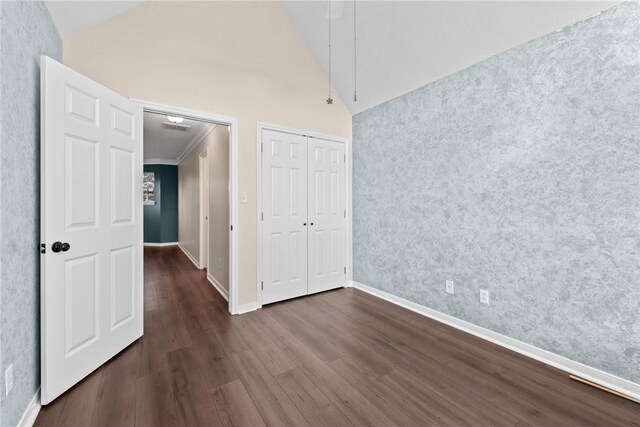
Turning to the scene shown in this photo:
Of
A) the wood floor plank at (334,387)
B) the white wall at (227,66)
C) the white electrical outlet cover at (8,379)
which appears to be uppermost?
the white wall at (227,66)

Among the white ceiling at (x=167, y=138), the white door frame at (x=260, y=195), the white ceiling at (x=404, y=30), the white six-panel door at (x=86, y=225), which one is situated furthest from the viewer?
the white ceiling at (x=167, y=138)

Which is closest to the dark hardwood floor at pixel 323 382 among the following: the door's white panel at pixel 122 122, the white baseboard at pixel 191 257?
the door's white panel at pixel 122 122

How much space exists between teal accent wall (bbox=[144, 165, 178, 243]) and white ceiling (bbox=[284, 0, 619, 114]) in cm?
668

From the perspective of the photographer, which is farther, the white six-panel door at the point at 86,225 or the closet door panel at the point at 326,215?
the closet door panel at the point at 326,215

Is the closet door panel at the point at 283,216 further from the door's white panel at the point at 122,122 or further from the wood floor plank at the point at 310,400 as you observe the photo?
Result: the wood floor plank at the point at 310,400

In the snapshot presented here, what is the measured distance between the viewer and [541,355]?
210cm

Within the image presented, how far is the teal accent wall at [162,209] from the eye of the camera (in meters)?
8.27

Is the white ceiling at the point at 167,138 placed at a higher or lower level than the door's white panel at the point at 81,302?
higher

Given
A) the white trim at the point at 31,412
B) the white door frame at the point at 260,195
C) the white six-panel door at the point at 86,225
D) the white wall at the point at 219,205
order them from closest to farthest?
the white trim at the point at 31,412, the white six-panel door at the point at 86,225, the white door frame at the point at 260,195, the white wall at the point at 219,205

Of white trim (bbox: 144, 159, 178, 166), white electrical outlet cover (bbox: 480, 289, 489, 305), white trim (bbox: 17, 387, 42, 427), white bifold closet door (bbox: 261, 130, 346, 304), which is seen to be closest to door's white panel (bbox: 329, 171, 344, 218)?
white bifold closet door (bbox: 261, 130, 346, 304)

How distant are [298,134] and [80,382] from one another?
2930 mm

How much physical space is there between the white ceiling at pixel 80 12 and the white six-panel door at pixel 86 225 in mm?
502

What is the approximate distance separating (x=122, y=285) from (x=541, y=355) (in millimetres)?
3286

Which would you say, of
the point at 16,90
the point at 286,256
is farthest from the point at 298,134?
the point at 16,90
